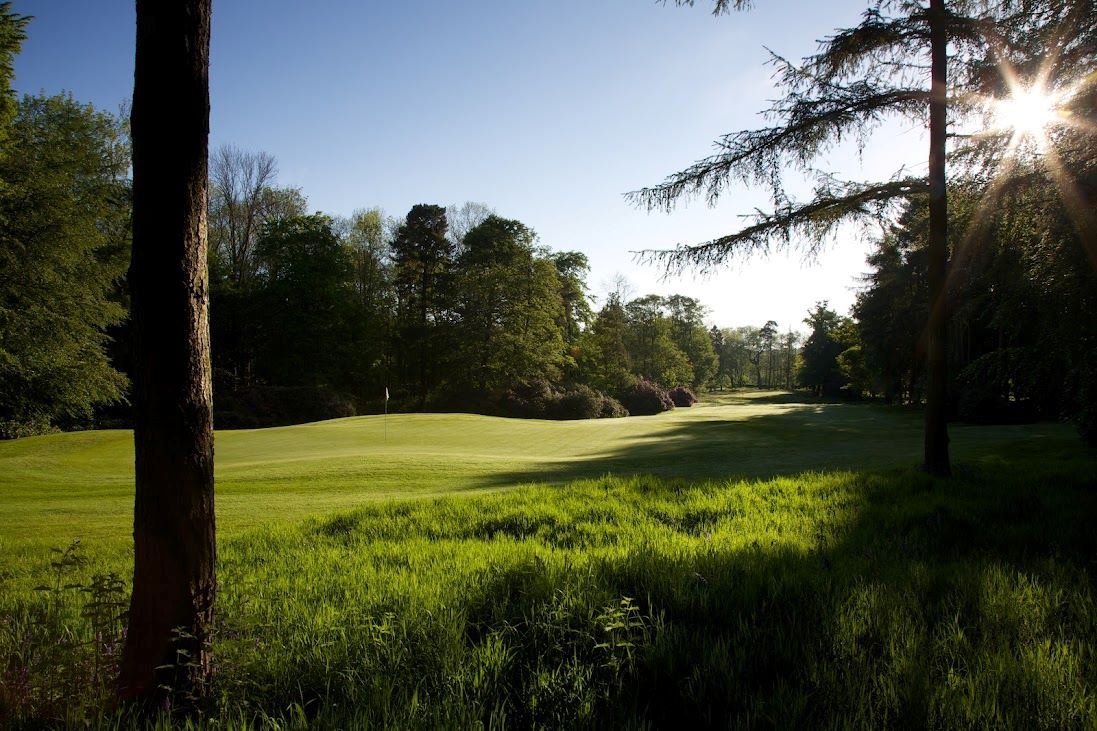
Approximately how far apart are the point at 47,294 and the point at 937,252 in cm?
2496

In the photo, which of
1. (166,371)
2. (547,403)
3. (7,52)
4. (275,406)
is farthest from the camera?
(547,403)

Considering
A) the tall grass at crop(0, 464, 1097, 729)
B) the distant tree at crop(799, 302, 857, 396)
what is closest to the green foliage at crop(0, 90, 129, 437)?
the tall grass at crop(0, 464, 1097, 729)

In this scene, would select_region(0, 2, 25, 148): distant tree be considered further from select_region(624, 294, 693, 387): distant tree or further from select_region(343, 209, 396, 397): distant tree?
select_region(624, 294, 693, 387): distant tree

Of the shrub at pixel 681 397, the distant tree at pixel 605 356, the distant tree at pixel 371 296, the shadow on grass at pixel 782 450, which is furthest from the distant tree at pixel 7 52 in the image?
the shrub at pixel 681 397

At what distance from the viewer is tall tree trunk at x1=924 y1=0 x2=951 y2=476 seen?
27.9 feet

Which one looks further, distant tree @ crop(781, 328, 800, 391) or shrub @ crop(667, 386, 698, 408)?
distant tree @ crop(781, 328, 800, 391)

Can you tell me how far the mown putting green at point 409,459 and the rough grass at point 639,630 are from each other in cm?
354

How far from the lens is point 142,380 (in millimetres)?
2287

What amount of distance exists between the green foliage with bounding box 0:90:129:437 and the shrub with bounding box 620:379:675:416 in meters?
28.3

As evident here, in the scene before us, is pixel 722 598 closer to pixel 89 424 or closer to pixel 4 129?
pixel 4 129

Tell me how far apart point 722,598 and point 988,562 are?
7.09 ft

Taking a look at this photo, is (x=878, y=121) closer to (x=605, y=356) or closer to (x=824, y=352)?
(x=605, y=356)

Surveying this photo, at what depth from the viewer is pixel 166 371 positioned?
2.29m

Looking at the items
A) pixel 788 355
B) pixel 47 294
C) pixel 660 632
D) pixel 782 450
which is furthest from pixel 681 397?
pixel 788 355
